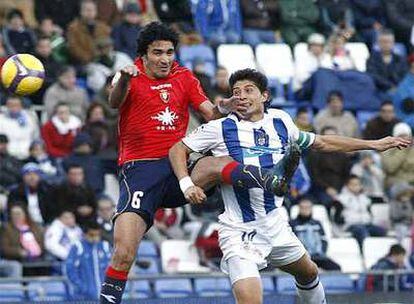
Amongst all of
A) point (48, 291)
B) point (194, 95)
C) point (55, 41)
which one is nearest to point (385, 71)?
point (55, 41)

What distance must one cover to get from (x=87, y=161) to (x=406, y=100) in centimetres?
463

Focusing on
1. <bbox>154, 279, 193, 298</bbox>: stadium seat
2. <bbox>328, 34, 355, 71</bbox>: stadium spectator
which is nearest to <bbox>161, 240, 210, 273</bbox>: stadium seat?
<bbox>154, 279, 193, 298</bbox>: stadium seat

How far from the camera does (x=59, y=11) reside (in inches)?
843

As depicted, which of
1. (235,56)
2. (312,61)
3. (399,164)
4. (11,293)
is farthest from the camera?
(312,61)

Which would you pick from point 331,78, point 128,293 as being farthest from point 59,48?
point 128,293

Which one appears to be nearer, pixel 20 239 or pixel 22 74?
pixel 22 74

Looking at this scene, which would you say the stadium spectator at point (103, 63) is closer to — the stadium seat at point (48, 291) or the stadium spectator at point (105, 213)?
the stadium spectator at point (105, 213)

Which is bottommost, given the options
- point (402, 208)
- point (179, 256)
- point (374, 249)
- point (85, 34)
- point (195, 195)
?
point (374, 249)

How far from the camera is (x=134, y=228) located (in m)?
12.2

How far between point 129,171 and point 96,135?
21.3 feet

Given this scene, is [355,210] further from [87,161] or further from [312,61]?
[87,161]

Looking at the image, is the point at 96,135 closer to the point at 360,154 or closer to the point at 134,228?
the point at 360,154

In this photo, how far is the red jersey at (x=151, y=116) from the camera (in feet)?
40.9

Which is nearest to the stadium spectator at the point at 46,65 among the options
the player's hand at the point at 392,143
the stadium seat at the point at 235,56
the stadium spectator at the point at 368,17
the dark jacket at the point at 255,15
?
the stadium seat at the point at 235,56
